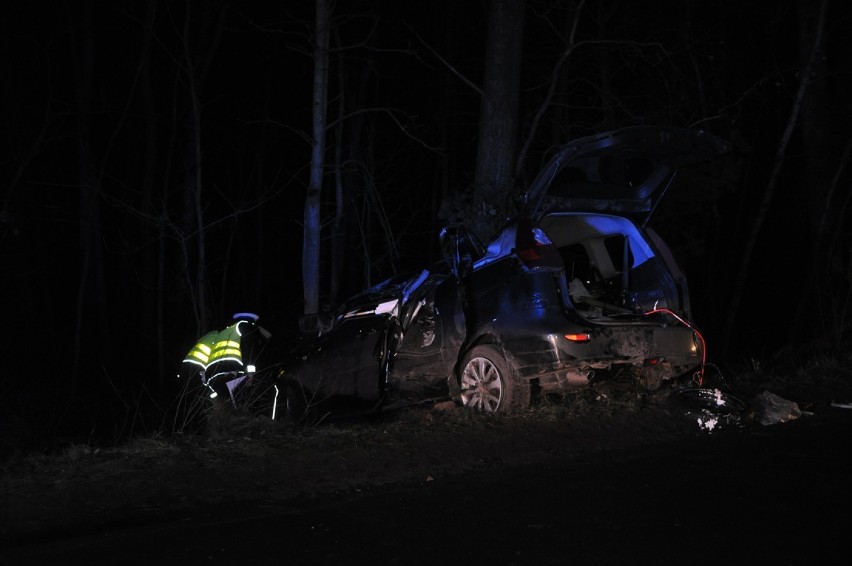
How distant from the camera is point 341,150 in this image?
21781 mm

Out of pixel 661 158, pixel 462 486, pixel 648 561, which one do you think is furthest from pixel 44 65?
pixel 648 561

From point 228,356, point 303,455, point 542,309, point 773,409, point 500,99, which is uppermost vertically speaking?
point 500,99

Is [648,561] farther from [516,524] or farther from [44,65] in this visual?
[44,65]

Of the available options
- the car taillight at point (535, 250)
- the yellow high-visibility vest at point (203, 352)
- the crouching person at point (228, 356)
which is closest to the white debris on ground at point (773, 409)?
the car taillight at point (535, 250)

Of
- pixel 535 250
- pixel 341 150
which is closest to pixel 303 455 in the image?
pixel 535 250

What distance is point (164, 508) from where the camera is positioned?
17.1 ft

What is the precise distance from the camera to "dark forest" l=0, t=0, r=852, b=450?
46.3 feet

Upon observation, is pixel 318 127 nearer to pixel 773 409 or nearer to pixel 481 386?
pixel 481 386

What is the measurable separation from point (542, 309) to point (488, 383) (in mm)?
879

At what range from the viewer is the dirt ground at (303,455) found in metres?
5.22

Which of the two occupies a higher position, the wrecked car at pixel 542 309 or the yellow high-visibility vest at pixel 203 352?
the wrecked car at pixel 542 309

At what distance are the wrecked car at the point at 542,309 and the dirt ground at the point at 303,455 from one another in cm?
34

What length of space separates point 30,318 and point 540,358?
2040 centimetres

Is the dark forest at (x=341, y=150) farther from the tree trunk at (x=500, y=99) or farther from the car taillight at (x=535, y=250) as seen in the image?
the car taillight at (x=535, y=250)
